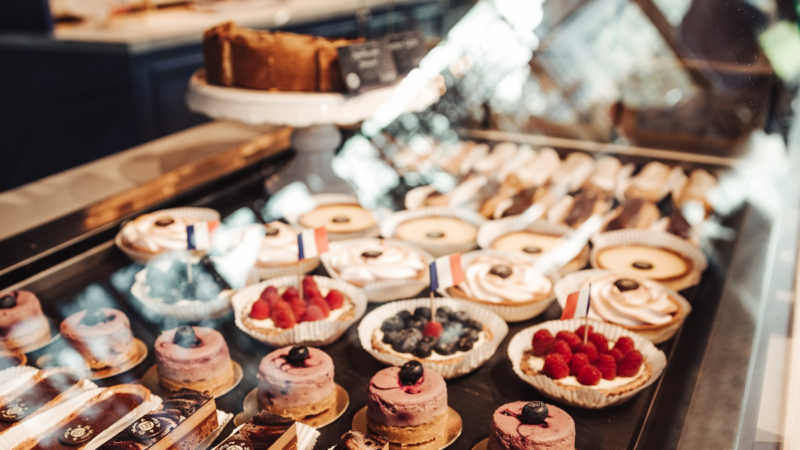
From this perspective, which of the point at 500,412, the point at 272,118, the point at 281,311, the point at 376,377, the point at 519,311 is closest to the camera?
the point at 500,412

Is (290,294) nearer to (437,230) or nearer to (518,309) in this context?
(518,309)

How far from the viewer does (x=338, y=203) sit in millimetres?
3416

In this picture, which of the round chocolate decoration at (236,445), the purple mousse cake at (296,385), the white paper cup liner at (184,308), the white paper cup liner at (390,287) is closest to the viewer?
the round chocolate decoration at (236,445)

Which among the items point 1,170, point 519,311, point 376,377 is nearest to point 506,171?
point 519,311

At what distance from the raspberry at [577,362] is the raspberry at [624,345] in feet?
0.40

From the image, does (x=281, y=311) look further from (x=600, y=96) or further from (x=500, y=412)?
(x=600, y=96)

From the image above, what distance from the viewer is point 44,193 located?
288 centimetres

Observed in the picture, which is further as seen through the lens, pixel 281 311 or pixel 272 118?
pixel 272 118

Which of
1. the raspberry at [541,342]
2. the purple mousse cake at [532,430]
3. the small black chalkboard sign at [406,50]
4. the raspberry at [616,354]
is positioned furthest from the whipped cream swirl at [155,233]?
the raspberry at [616,354]

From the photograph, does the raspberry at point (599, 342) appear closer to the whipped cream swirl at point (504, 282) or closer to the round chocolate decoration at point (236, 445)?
the whipped cream swirl at point (504, 282)

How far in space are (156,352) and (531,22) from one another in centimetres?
299

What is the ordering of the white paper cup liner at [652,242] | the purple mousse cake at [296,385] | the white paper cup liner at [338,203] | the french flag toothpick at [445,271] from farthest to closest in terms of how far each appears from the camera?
the white paper cup liner at [338,203]
the white paper cup liner at [652,242]
the french flag toothpick at [445,271]
the purple mousse cake at [296,385]

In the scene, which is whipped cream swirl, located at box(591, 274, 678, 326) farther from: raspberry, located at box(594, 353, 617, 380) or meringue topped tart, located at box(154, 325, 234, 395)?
meringue topped tart, located at box(154, 325, 234, 395)

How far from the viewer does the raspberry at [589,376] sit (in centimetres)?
202
